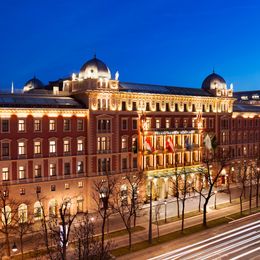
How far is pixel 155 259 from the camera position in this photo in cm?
5125

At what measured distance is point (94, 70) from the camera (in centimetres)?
8081

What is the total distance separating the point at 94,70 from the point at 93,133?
12.9 metres

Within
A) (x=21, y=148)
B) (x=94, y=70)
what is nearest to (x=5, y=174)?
(x=21, y=148)

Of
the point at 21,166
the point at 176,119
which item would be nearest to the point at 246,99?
the point at 176,119

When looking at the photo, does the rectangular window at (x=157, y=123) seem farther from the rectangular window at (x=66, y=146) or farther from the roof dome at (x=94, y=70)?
the rectangular window at (x=66, y=146)

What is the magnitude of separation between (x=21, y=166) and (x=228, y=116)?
60.6 m

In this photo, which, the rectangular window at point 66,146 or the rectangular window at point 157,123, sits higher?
the rectangular window at point 157,123

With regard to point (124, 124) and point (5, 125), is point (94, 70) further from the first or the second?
point (5, 125)

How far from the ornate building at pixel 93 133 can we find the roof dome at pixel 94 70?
203mm

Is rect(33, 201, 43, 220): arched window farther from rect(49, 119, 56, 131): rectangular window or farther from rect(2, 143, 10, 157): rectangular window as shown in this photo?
rect(49, 119, 56, 131): rectangular window

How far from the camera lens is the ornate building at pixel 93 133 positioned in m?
70.9

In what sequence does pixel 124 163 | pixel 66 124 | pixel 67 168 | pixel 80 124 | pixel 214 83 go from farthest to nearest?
pixel 214 83
pixel 124 163
pixel 80 124
pixel 67 168
pixel 66 124

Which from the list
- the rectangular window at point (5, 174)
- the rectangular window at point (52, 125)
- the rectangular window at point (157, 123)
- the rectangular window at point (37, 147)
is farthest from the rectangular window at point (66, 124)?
the rectangular window at point (157, 123)

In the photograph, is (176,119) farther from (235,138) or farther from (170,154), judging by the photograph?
(235,138)
